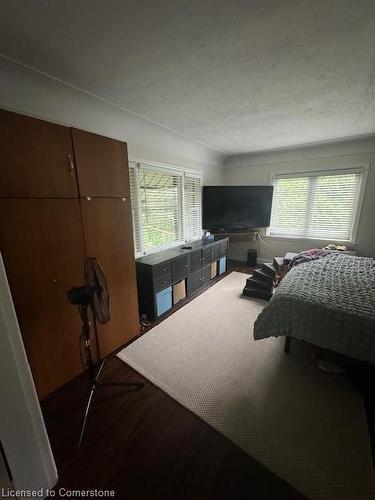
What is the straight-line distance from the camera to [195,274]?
3535 millimetres

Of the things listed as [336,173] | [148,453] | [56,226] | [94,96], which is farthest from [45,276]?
[336,173]

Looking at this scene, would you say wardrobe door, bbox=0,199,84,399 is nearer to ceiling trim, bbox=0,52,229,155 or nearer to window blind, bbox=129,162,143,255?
ceiling trim, bbox=0,52,229,155

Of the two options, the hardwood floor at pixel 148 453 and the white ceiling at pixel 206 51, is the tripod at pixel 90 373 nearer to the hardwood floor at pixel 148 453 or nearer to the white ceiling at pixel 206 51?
the hardwood floor at pixel 148 453

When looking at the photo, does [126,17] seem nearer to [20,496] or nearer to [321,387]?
[20,496]

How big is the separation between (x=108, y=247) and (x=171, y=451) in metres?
1.61

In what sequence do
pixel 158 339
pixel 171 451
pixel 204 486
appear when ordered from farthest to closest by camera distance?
pixel 158 339 < pixel 171 451 < pixel 204 486

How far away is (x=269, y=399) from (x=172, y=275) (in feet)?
5.89

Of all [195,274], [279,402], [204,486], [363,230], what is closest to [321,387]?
[279,402]

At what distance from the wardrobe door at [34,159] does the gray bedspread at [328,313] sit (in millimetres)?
2083

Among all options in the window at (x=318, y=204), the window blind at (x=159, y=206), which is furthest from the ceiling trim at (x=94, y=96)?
the window at (x=318, y=204)

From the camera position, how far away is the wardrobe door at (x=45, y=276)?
1380 millimetres

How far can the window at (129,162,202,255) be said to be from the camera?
296 centimetres

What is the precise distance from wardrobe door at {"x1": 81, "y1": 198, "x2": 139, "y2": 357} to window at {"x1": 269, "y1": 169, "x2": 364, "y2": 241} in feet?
12.5

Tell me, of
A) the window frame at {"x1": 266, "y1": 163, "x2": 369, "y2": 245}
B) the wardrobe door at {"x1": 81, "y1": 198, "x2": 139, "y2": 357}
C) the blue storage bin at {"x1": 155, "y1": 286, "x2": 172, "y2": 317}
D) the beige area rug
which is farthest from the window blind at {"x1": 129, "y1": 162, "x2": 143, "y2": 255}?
the window frame at {"x1": 266, "y1": 163, "x2": 369, "y2": 245}
